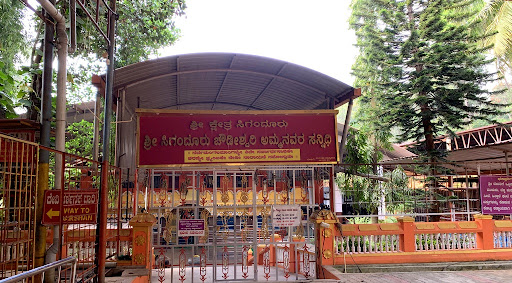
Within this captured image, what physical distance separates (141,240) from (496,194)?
26.8ft

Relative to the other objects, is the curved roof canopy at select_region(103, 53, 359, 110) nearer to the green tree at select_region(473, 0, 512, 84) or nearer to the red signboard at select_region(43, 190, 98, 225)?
the red signboard at select_region(43, 190, 98, 225)

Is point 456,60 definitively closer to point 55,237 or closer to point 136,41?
point 136,41

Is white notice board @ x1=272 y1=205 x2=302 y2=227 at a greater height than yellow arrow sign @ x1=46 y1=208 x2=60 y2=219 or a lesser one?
lesser

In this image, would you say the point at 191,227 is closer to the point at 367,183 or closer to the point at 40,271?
the point at 40,271

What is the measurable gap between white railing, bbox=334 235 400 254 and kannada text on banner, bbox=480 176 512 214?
245cm

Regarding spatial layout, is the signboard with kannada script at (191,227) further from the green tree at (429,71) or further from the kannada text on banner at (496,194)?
the green tree at (429,71)

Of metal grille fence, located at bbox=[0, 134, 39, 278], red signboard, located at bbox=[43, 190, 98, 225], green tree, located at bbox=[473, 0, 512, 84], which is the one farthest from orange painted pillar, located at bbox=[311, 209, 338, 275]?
green tree, located at bbox=[473, 0, 512, 84]

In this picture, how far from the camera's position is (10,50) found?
32.4ft

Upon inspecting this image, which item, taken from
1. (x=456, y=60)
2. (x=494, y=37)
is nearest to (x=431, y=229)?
(x=456, y=60)

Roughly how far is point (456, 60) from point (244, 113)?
8773 mm

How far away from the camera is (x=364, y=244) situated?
299 inches

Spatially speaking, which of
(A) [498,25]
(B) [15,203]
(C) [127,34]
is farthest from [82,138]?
(A) [498,25]

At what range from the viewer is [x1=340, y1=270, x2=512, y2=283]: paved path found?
265 inches

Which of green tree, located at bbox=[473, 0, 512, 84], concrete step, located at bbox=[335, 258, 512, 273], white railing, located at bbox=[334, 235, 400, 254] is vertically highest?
green tree, located at bbox=[473, 0, 512, 84]
